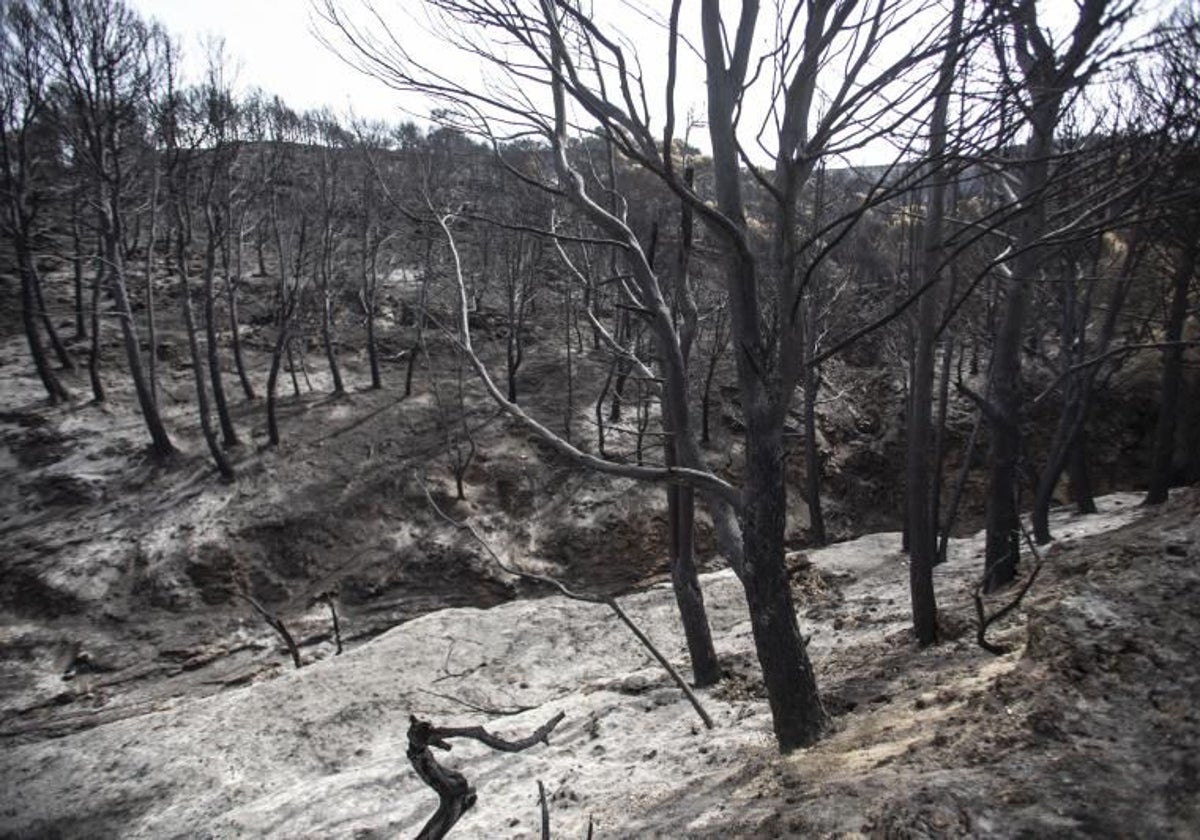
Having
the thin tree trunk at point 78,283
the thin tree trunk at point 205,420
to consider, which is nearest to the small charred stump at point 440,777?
the thin tree trunk at point 205,420

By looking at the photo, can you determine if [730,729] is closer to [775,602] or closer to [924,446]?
[775,602]

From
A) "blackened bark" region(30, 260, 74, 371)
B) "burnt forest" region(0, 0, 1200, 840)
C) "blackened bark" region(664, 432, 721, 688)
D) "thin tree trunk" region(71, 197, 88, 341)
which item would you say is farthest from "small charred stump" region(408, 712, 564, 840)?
"thin tree trunk" region(71, 197, 88, 341)

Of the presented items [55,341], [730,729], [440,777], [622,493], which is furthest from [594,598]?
[55,341]

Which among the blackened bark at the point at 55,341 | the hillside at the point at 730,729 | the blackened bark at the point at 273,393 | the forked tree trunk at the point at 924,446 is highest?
the blackened bark at the point at 55,341

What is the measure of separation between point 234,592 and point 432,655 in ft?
21.2

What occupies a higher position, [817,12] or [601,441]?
[817,12]

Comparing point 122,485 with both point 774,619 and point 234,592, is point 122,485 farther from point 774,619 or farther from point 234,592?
point 774,619

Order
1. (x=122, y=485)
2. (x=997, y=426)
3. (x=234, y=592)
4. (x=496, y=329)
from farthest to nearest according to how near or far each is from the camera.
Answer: (x=496, y=329)
(x=122, y=485)
(x=234, y=592)
(x=997, y=426)

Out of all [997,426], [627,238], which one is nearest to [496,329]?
[997,426]

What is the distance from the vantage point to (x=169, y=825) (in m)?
7.63

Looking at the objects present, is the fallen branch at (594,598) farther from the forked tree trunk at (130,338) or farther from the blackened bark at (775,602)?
the forked tree trunk at (130,338)

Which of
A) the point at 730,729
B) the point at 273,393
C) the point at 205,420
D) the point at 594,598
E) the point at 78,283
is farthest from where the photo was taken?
the point at 78,283

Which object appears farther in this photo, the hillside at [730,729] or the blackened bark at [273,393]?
the blackened bark at [273,393]

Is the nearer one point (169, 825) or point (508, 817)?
point (508, 817)
